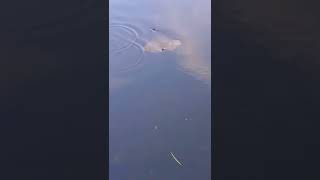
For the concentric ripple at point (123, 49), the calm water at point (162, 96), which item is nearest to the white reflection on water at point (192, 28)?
the calm water at point (162, 96)

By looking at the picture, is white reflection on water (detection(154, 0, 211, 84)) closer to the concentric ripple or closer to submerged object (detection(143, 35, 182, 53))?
submerged object (detection(143, 35, 182, 53))

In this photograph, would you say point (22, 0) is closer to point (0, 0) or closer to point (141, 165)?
point (0, 0)

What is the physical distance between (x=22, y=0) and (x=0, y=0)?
16 cm

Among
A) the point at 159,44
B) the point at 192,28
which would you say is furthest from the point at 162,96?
the point at 192,28

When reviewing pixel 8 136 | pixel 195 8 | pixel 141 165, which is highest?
pixel 195 8

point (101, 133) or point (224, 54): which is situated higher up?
point (224, 54)

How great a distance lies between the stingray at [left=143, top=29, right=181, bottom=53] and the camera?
137 inches

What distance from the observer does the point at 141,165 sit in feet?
11.5

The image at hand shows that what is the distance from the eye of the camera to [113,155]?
3498 mm

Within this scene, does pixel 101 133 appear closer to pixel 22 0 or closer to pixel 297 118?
pixel 22 0

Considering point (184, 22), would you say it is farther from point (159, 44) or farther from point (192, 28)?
point (159, 44)

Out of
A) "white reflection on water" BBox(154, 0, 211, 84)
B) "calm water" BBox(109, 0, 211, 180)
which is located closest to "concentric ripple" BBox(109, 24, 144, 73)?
"calm water" BBox(109, 0, 211, 180)

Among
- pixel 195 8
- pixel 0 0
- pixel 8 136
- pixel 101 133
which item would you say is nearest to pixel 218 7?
pixel 195 8

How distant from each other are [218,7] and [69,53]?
116 cm
